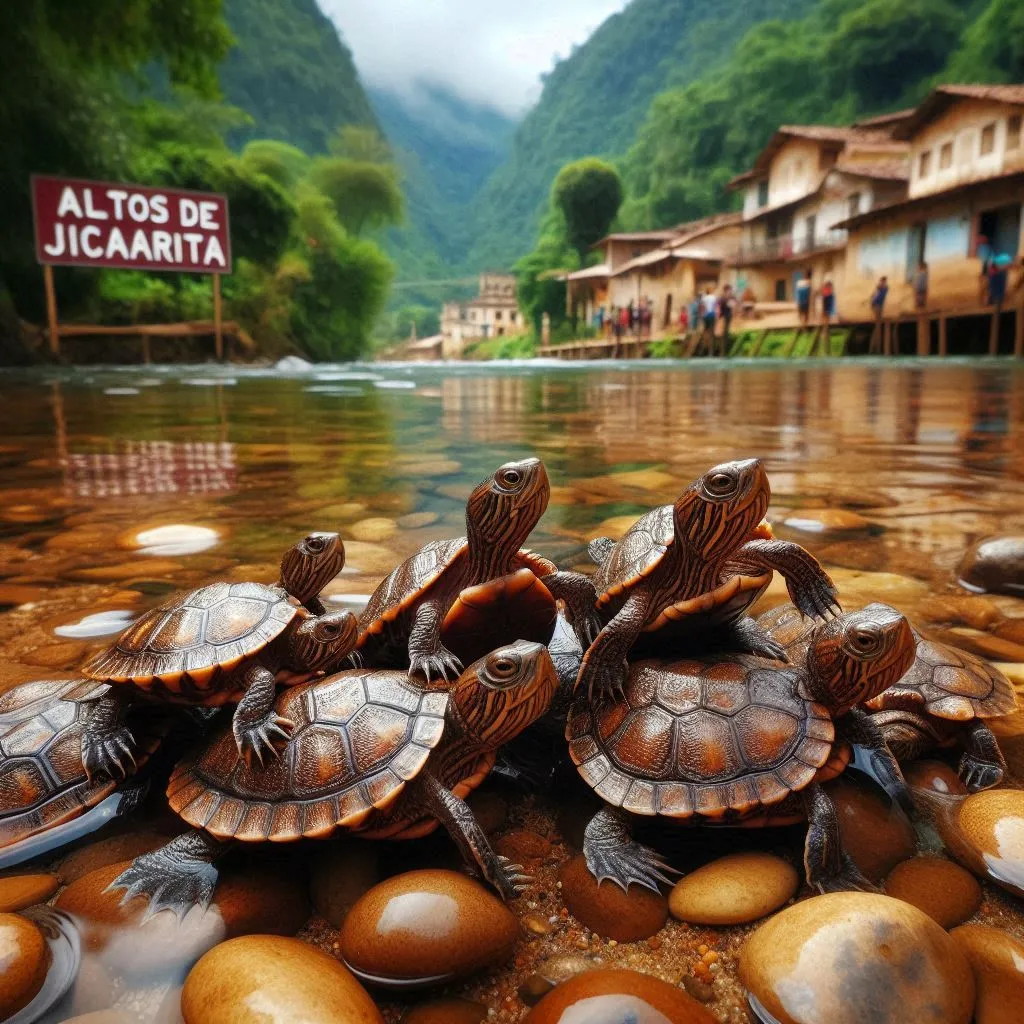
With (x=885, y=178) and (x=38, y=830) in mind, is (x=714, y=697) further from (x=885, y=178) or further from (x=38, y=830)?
(x=885, y=178)

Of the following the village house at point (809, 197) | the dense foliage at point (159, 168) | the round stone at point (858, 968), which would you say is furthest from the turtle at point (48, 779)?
the village house at point (809, 197)

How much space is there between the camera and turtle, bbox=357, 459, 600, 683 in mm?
2137

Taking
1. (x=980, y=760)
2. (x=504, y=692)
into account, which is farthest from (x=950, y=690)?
(x=504, y=692)

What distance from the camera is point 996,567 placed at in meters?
3.13

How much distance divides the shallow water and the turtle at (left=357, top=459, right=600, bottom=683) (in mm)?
931

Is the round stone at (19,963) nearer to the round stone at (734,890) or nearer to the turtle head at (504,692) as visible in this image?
the turtle head at (504,692)

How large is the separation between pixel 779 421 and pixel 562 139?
174 metres

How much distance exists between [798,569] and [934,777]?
63cm

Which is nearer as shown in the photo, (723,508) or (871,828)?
(871,828)

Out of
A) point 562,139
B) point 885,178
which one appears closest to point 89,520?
point 885,178

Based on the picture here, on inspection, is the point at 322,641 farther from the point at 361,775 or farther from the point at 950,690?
the point at 950,690

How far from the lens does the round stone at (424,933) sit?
1.34 m

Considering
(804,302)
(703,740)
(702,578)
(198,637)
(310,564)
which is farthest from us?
(804,302)

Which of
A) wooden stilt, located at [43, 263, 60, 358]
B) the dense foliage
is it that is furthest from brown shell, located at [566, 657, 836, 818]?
wooden stilt, located at [43, 263, 60, 358]
